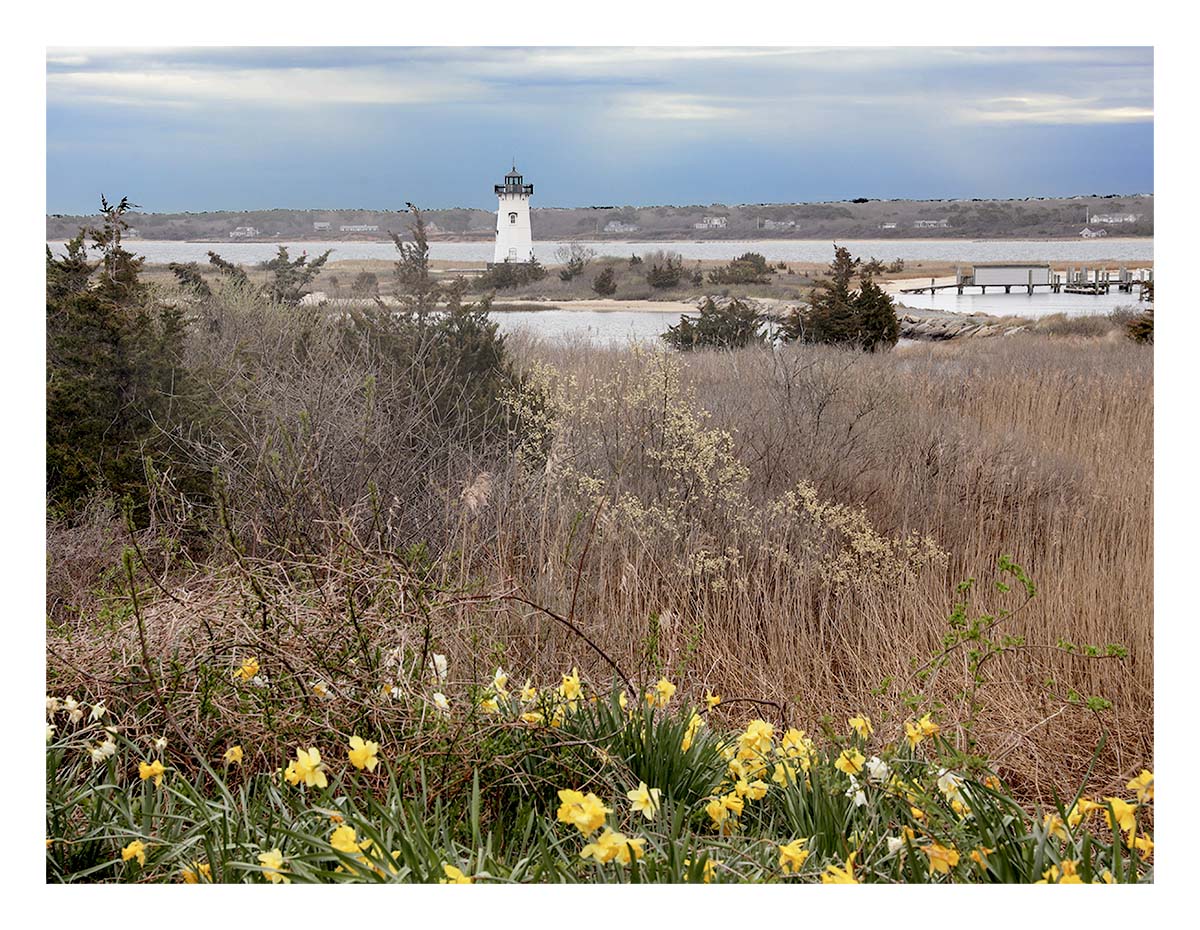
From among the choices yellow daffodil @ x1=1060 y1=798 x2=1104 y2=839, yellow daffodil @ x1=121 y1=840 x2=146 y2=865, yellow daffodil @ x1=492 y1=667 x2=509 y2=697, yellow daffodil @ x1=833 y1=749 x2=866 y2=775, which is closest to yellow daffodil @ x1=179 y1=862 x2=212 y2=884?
yellow daffodil @ x1=121 y1=840 x2=146 y2=865

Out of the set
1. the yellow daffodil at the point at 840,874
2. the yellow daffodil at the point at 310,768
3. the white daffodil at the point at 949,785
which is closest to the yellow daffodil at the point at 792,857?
the yellow daffodil at the point at 840,874

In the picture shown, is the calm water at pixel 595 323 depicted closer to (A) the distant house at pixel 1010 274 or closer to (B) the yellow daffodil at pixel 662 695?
(A) the distant house at pixel 1010 274

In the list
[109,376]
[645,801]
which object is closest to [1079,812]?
[645,801]

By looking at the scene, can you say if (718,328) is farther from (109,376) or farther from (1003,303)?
(109,376)

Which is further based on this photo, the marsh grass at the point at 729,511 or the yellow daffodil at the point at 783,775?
the marsh grass at the point at 729,511

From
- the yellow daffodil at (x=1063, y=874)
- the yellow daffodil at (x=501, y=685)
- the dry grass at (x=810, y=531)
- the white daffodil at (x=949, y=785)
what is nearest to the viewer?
the yellow daffodil at (x=1063, y=874)

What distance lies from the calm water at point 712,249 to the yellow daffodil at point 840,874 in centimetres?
219

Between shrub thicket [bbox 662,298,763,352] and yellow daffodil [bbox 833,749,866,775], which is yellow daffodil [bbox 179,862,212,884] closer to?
yellow daffodil [bbox 833,749,866,775]

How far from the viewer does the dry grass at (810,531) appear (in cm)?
315

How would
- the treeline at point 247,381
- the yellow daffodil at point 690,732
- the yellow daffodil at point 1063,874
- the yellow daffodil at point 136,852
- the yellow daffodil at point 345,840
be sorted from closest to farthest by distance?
the yellow daffodil at point 345,840 < the yellow daffodil at point 1063,874 < the yellow daffodil at point 136,852 < the yellow daffodil at point 690,732 < the treeline at point 247,381

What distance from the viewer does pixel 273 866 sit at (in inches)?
74.1
